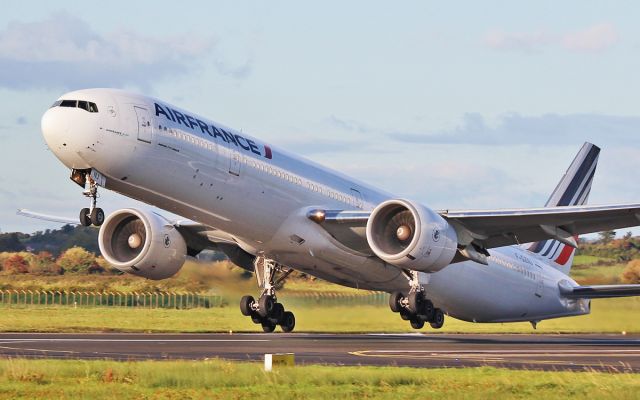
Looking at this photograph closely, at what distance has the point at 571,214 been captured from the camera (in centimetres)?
3500

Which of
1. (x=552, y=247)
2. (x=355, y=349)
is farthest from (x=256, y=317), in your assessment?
(x=552, y=247)

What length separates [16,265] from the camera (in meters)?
61.1

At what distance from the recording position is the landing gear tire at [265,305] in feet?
129

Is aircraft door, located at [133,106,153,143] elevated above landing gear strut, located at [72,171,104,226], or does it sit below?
above

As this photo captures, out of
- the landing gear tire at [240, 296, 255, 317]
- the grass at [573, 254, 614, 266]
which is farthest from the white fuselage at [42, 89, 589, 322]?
the grass at [573, 254, 614, 266]

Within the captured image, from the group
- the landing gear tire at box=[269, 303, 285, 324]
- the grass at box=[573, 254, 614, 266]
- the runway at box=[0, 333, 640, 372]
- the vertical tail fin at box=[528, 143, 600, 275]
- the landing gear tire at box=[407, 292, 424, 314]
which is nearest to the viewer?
the runway at box=[0, 333, 640, 372]

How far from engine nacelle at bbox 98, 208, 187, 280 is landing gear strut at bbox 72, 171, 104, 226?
24.9 ft

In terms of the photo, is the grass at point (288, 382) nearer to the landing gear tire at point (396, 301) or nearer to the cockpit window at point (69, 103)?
the cockpit window at point (69, 103)

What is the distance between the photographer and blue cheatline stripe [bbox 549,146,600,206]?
49531 mm

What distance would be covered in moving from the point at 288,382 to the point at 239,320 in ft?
93.7

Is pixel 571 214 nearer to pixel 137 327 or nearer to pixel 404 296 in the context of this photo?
pixel 404 296

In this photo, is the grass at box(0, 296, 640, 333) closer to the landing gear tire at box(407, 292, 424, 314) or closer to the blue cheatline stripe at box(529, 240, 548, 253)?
the blue cheatline stripe at box(529, 240, 548, 253)

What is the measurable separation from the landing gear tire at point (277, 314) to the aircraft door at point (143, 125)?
1080cm

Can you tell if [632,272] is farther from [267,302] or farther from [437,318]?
[267,302]
